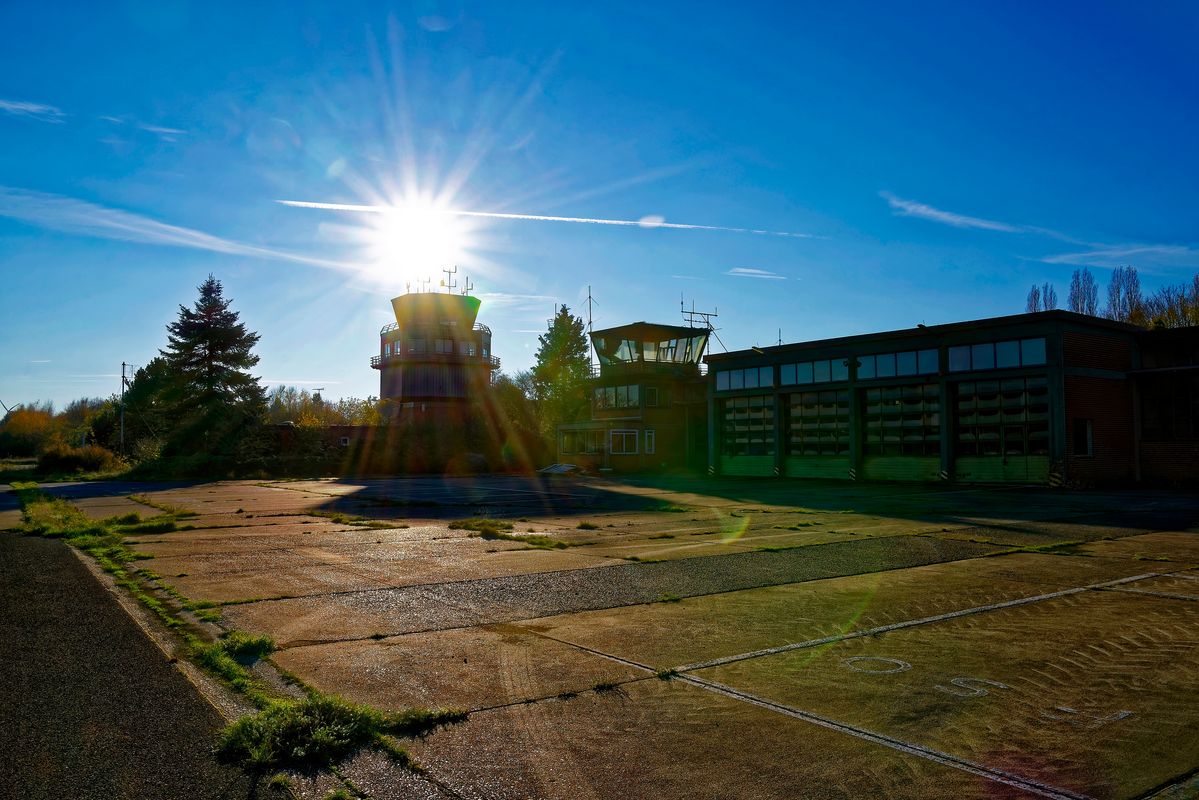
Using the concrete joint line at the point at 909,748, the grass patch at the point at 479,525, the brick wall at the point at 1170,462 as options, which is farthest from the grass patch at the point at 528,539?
the brick wall at the point at 1170,462

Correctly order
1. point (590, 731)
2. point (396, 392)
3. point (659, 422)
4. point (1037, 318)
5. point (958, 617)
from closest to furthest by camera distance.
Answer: point (590, 731) → point (958, 617) → point (1037, 318) → point (659, 422) → point (396, 392)

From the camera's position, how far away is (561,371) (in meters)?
79.8

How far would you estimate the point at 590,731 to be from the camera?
14.1ft

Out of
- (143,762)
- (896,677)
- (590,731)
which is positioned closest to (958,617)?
(896,677)

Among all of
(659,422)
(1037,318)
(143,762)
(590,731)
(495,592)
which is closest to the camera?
(143,762)

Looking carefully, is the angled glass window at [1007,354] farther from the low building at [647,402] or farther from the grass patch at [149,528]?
the grass patch at [149,528]

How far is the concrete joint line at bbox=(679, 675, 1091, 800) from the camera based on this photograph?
3576mm

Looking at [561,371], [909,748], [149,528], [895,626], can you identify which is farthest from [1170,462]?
[561,371]

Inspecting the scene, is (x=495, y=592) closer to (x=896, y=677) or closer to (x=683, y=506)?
(x=896, y=677)

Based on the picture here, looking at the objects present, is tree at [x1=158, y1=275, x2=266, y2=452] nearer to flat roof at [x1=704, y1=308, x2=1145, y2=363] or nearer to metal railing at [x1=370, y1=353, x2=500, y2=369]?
metal railing at [x1=370, y1=353, x2=500, y2=369]

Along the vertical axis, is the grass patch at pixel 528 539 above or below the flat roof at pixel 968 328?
below

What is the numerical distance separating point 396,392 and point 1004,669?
200ft

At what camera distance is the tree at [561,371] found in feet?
249

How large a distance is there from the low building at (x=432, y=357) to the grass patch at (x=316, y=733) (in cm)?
5963
